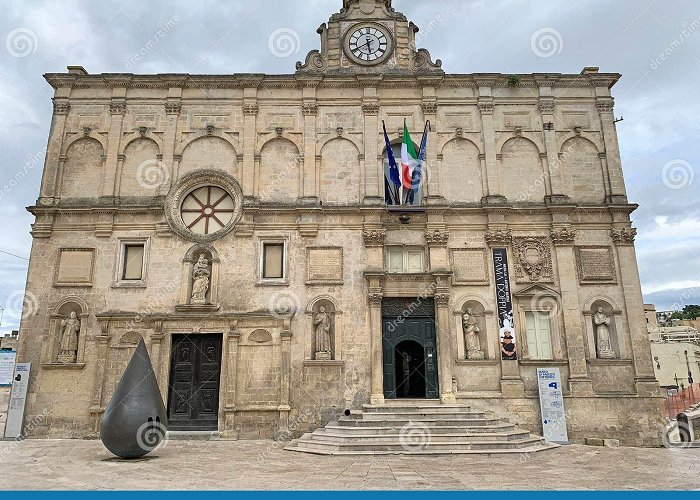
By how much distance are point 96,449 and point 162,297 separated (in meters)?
5.46

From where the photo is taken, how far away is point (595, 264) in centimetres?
1855

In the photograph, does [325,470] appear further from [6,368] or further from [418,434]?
[6,368]

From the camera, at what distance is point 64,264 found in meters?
18.5

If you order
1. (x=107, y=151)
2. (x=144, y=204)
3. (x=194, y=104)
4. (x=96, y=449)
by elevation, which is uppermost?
(x=194, y=104)

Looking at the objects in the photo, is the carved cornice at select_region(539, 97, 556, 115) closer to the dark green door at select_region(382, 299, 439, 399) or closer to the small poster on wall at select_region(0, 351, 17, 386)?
the dark green door at select_region(382, 299, 439, 399)

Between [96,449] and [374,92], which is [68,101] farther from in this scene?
[96,449]

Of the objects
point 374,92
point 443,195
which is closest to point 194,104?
point 374,92

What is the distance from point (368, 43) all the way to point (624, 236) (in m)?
12.2

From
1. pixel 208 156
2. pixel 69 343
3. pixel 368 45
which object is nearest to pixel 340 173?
pixel 208 156

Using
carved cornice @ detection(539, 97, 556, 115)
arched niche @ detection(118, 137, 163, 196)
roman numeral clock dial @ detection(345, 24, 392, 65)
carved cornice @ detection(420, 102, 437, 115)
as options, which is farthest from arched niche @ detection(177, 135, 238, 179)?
carved cornice @ detection(539, 97, 556, 115)

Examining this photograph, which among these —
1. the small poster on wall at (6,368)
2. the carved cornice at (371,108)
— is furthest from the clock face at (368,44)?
the small poster on wall at (6,368)

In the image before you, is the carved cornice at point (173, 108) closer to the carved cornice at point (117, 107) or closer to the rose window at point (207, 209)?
the carved cornice at point (117, 107)

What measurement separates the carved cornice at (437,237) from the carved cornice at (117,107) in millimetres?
12648

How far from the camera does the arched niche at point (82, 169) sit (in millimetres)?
19484
